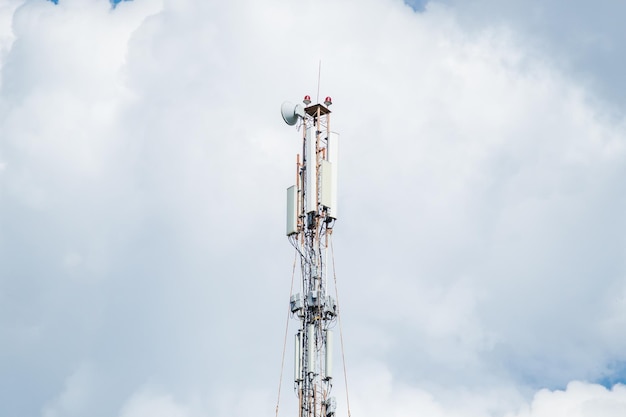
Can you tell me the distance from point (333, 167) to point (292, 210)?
553 centimetres

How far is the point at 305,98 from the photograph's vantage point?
183375mm

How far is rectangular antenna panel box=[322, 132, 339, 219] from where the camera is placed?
7023 inches

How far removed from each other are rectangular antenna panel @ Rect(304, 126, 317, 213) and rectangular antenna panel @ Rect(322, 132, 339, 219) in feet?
4.52

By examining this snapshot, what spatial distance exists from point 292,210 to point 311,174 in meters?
3.88

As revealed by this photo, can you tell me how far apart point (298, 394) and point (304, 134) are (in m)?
25.2

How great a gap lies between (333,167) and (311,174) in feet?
7.03

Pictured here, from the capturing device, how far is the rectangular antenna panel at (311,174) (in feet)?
586

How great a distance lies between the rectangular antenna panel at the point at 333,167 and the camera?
17838 centimetres

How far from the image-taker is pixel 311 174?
179125 millimetres

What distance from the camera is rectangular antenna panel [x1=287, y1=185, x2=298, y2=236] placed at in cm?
17950

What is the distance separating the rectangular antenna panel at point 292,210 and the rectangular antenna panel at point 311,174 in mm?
1343

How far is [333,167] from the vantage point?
17938cm

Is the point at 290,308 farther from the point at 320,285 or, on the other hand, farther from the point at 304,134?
the point at 304,134

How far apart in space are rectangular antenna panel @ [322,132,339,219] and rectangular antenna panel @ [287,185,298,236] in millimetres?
3633
